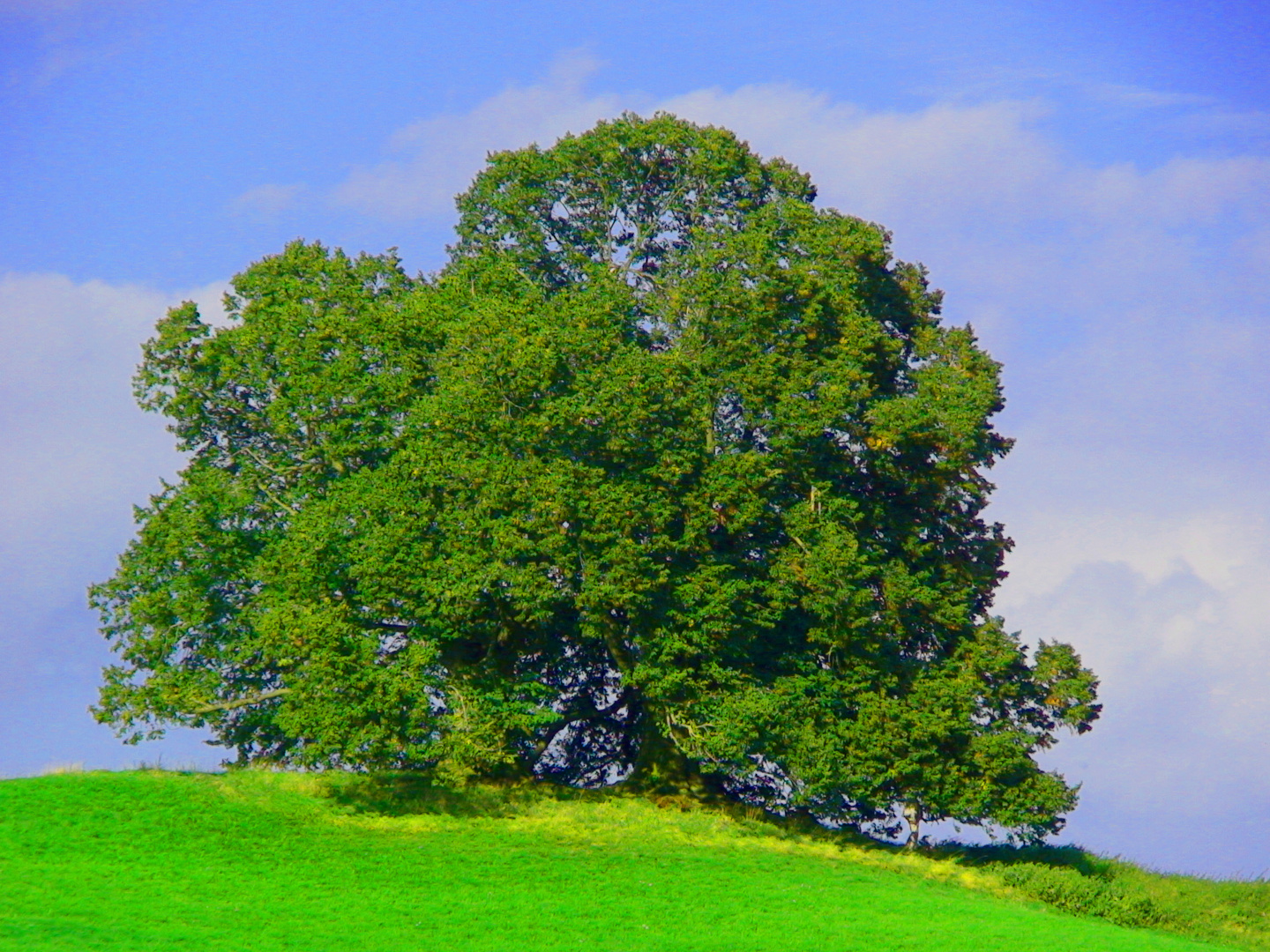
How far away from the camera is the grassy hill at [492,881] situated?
105ft

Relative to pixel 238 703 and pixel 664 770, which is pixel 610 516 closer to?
pixel 664 770

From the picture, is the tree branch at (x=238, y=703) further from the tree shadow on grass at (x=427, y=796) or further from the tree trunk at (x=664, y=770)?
the tree trunk at (x=664, y=770)

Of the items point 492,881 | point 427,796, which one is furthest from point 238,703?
point 492,881

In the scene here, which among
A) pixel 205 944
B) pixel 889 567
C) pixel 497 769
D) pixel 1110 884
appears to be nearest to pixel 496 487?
pixel 497 769

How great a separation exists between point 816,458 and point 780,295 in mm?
4882

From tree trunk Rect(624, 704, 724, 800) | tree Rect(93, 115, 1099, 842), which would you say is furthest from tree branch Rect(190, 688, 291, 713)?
tree trunk Rect(624, 704, 724, 800)

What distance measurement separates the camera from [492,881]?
35906 millimetres

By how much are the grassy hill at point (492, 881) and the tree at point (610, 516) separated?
179 centimetres

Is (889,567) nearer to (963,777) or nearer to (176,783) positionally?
(963,777)

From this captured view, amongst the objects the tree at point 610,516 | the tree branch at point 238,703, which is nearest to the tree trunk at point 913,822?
the tree at point 610,516

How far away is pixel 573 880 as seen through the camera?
3625 centimetres

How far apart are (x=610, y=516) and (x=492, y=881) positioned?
9.81m

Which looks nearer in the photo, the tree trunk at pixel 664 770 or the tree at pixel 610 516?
the tree at pixel 610 516

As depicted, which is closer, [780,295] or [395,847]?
[395,847]
